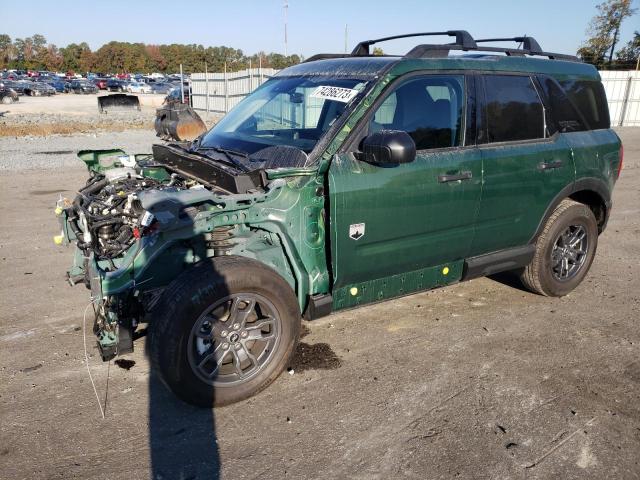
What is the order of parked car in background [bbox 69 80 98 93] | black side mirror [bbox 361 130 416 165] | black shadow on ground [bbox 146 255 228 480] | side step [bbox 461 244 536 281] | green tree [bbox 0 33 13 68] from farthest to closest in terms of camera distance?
green tree [bbox 0 33 13 68]
parked car in background [bbox 69 80 98 93]
side step [bbox 461 244 536 281]
black side mirror [bbox 361 130 416 165]
black shadow on ground [bbox 146 255 228 480]

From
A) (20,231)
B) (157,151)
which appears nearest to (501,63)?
(157,151)

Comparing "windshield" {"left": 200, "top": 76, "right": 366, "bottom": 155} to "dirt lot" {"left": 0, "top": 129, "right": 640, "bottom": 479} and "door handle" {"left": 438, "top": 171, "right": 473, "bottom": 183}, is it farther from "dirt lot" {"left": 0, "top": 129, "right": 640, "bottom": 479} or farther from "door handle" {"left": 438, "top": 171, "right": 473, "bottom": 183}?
"dirt lot" {"left": 0, "top": 129, "right": 640, "bottom": 479}

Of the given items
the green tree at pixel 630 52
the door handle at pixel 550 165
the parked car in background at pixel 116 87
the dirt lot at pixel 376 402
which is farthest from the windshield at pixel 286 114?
the parked car in background at pixel 116 87

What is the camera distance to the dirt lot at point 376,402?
9.13 ft

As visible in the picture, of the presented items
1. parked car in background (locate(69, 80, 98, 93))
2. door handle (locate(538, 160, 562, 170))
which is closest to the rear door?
door handle (locate(538, 160, 562, 170))

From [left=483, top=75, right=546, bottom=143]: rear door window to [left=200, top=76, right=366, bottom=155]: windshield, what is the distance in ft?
3.76

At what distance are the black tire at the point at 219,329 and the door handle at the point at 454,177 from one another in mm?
1383

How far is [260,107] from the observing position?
4336 millimetres

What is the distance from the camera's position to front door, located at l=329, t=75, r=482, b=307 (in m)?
3.44

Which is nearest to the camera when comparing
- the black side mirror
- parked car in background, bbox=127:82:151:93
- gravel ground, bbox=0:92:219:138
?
the black side mirror

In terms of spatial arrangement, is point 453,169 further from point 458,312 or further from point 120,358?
point 120,358

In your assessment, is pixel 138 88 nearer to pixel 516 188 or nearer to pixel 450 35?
pixel 450 35

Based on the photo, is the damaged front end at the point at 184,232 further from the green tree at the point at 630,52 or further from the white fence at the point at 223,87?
the green tree at the point at 630,52

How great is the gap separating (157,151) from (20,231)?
12.1 ft
